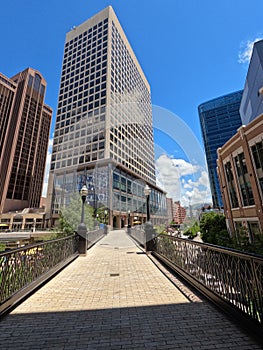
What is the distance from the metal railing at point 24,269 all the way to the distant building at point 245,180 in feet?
50.8

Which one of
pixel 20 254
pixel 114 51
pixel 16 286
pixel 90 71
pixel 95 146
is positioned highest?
pixel 114 51

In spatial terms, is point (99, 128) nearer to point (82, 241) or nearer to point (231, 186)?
point (231, 186)

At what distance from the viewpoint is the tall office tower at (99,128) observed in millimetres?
44750

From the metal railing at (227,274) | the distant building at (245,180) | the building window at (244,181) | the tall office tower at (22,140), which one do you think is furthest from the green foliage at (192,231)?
the tall office tower at (22,140)

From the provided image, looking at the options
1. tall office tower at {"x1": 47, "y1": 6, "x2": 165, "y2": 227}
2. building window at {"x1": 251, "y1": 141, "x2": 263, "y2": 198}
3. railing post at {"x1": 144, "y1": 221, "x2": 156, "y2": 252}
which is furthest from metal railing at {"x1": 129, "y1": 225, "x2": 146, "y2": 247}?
tall office tower at {"x1": 47, "y1": 6, "x2": 165, "y2": 227}

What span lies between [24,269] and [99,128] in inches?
1825

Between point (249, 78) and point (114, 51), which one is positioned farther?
point (114, 51)

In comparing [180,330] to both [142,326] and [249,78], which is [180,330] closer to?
[142,326]

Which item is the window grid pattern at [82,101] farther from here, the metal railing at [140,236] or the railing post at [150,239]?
the railing post at [150,239]

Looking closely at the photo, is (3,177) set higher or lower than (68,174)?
higher

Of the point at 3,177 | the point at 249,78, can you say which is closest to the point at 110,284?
the point at 249,78

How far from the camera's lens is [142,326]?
9.37ft

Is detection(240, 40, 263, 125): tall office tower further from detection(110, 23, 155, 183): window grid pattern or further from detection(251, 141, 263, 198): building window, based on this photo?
detection(110, 23, 155, 183): window grid pattern

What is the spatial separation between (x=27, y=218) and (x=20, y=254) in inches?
2913
